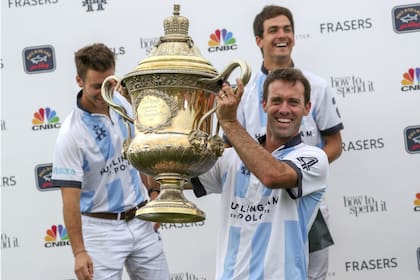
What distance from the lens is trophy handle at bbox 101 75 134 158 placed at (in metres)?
3.68

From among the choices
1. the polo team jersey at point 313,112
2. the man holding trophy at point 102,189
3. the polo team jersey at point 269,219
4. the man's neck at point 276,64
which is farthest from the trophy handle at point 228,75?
the man holding trophy at point 102,189

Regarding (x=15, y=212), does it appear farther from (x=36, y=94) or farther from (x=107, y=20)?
(x=107, y=20)

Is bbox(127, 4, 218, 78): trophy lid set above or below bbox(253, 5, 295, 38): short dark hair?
below

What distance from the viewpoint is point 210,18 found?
6.10 m

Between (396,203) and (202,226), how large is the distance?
3.80ft

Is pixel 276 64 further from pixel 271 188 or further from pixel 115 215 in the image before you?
pixel 271 188

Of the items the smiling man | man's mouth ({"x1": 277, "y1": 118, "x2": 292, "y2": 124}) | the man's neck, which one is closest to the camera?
the smiling man

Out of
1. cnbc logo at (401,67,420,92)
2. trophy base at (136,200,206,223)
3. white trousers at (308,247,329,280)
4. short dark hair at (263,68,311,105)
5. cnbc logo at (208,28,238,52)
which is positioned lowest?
white trousers at (308,247,329,280)

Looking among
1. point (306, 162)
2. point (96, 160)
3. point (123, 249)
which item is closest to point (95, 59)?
point (96, 160)

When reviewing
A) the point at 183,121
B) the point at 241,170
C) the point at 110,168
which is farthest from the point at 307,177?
the point at 110,168

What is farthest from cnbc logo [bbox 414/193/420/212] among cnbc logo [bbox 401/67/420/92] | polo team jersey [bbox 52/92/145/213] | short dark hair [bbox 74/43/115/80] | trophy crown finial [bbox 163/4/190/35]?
trophy crown finial [bbox 163/4/190/35]

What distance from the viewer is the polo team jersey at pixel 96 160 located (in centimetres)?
540

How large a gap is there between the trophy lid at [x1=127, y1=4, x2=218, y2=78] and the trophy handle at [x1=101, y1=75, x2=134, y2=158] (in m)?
0.14

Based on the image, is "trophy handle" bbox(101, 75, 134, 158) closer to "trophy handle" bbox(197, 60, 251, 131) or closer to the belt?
"trophy handle" bbox(197, 60, 251, 131)
